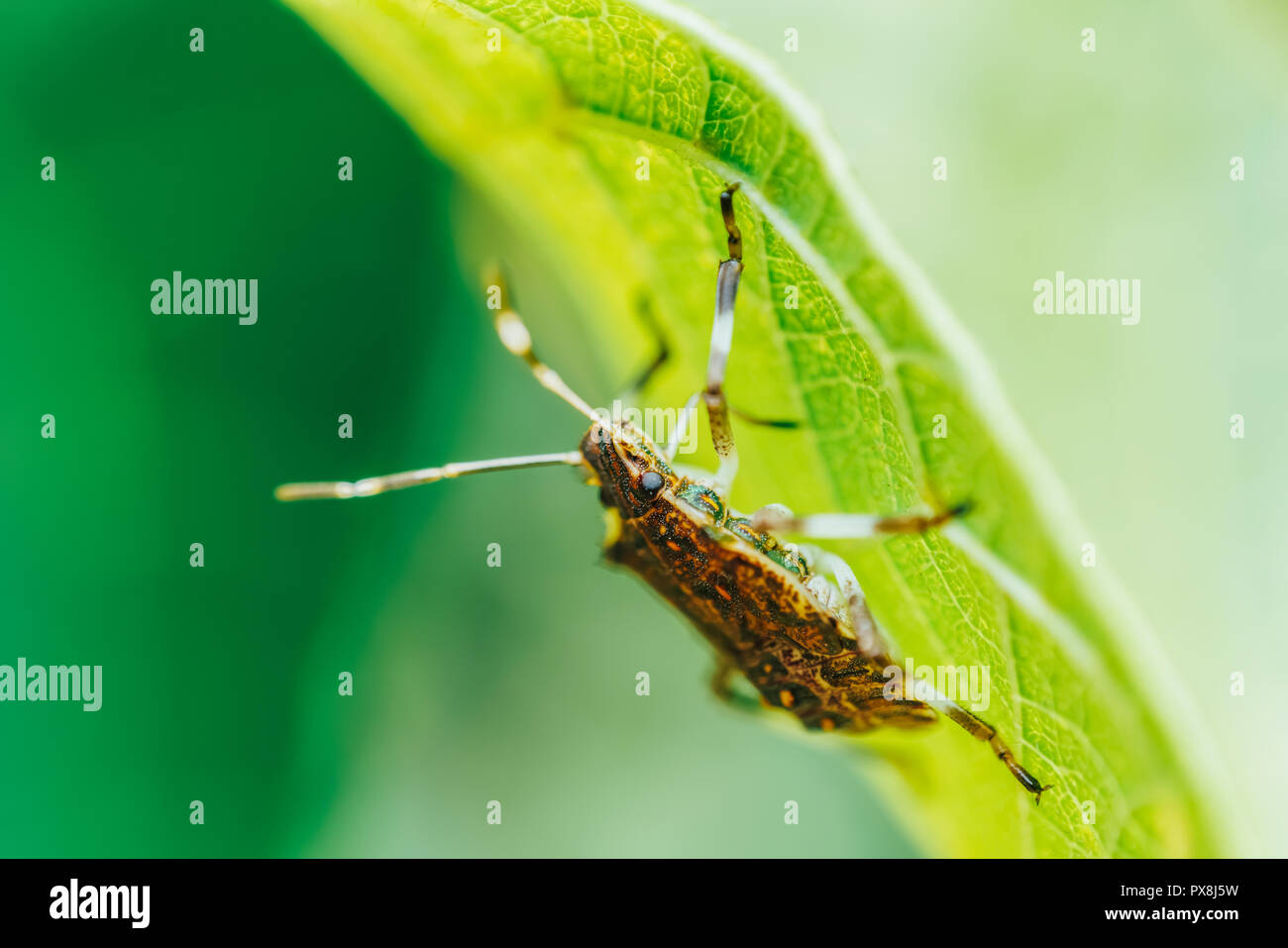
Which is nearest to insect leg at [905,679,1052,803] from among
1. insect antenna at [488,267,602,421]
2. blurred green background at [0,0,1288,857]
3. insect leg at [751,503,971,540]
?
insect leg at [751,503,971,540]

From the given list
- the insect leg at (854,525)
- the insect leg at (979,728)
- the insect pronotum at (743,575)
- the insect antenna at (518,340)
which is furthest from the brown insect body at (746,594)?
the insect antenna at (518,340)

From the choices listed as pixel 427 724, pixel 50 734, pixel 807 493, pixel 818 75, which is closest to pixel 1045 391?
pixel 807 493

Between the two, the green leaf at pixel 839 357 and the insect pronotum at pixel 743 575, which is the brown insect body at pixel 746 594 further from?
the green leaf at pixel 839 357

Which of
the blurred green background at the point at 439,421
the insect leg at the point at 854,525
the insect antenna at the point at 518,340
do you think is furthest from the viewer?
the insect antenna at the point at 518,340

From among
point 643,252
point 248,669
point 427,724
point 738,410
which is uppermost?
point 643,252

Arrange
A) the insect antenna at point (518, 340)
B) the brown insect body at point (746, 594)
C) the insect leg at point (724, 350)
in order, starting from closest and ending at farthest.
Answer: the insect leg at point (724, 350)
the brown insect body at point (746, 594)
the insect antenna at point (518, 340)

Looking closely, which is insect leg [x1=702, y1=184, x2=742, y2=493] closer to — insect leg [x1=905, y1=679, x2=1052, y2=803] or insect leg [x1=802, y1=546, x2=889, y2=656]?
insect leg [x1=802, y1=546, x2=889, y2=656]

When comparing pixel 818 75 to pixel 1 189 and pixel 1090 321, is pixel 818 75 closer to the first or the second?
pixel 1090 321
